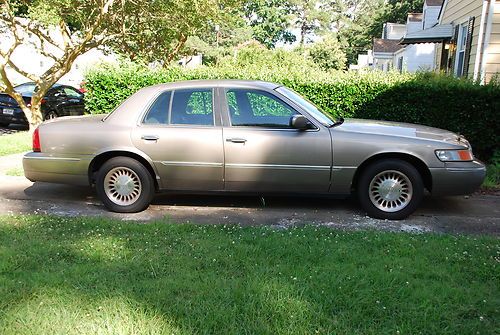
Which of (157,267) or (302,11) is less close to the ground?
(302,11)

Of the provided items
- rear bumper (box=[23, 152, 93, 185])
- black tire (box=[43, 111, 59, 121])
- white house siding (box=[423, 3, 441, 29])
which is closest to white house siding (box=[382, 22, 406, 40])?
white house siding (box=[423, 3, 441, 29])

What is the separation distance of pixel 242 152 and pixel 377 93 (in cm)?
426

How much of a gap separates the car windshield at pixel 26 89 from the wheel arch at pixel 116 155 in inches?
376

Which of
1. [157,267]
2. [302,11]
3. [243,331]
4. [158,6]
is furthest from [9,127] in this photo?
[302,11]

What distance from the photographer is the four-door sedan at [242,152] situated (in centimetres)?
516

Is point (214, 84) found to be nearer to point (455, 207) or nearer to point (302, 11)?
point (455, 207)

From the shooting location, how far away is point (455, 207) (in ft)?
19.2

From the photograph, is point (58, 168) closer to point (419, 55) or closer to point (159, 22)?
point (159, 22)

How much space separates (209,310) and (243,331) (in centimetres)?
31

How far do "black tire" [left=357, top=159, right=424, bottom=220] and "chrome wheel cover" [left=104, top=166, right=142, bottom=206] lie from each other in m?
2.64

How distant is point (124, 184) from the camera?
A: 5434 millimetres

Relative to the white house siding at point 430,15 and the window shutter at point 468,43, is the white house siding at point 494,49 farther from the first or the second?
the white house siding at point 430,15

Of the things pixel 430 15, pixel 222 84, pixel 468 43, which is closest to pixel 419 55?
pixel 430 15

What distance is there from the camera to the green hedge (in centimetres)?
796
